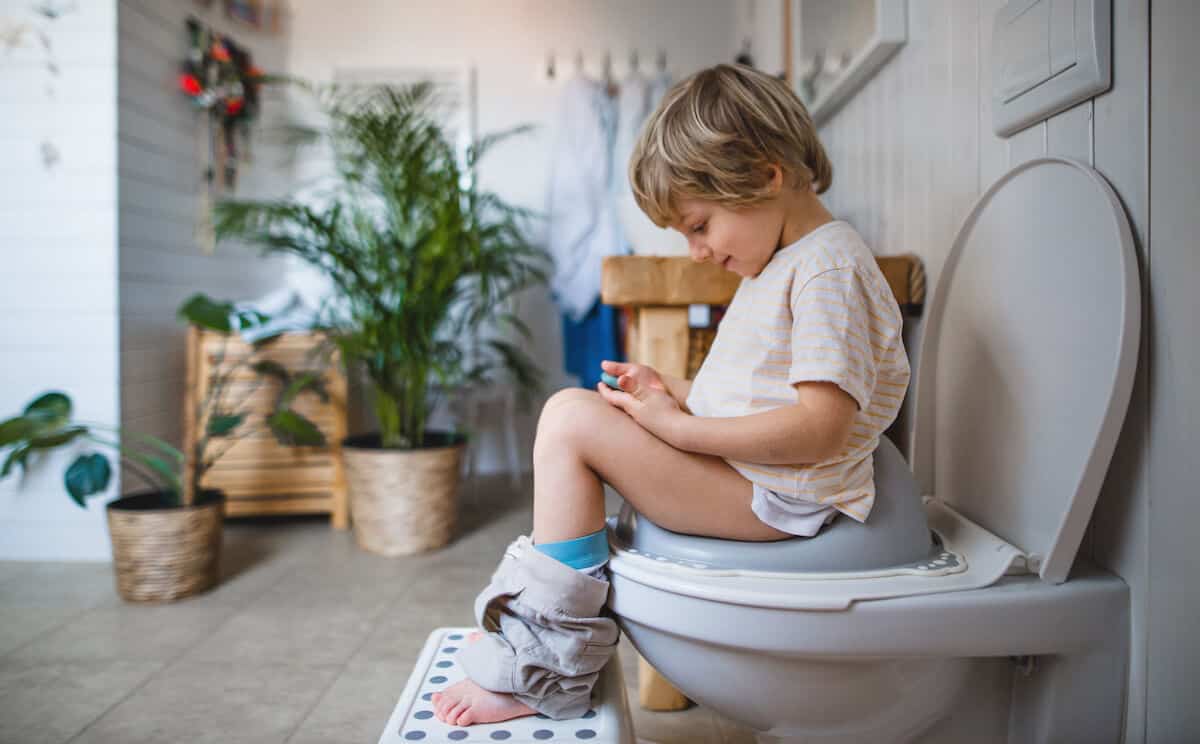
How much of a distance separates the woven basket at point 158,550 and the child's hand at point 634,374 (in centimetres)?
135

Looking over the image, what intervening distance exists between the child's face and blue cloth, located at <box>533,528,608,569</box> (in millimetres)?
362

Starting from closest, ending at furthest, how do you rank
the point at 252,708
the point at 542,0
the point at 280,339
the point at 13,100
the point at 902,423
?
the point at 252,708
the point at 902,423
the point at 13,100
the point at 280,339
the point at 542,0

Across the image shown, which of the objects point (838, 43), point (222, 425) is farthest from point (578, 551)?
point (222, 425)

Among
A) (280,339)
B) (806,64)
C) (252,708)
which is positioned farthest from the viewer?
(280,339)

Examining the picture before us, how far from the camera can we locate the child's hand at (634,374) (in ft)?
3.30

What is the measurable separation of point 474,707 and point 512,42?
3031mm

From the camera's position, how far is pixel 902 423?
5.05ft

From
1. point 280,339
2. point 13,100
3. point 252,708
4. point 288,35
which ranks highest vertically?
point 288,35

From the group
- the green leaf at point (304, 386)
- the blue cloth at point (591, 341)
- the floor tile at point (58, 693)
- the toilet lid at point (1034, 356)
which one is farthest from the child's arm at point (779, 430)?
the blue cloth at point (591, 341)

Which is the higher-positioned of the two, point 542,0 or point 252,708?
point 542,0

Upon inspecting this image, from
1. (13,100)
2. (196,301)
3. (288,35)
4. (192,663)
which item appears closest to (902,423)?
(192,663)

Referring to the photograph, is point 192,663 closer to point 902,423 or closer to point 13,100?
point 902,423

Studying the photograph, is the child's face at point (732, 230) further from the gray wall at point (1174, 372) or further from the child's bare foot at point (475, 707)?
the child's bare foot at point (475, 707)

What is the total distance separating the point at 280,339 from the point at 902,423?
1.89m
